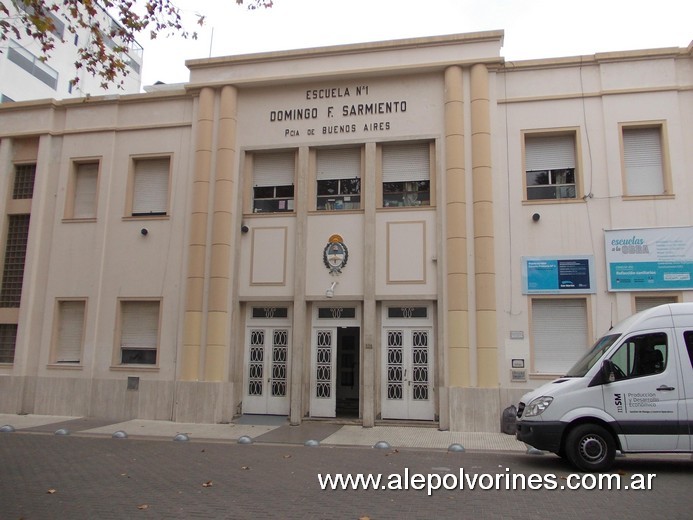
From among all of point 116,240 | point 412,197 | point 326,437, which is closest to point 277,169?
point 412,197

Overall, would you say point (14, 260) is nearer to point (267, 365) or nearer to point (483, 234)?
point (267, 365)

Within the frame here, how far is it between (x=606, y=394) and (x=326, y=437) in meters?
5.69

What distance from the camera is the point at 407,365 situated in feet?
44.5

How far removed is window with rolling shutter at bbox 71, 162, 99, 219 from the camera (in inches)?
627

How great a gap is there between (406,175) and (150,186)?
682 cm

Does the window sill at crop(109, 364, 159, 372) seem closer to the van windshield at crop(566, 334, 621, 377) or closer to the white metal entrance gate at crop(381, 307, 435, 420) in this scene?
the white metal entrance gate at crop(381, 307, 435, 420)

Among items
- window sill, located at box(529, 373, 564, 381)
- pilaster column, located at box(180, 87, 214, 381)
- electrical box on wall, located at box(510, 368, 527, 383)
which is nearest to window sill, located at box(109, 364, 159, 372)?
pilaster column, located at box(180, 87, 214, 381)

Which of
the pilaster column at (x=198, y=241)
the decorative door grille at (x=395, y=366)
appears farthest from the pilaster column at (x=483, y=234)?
the pilaster column at (x=198, y=241)

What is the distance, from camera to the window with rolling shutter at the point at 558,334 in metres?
12.9

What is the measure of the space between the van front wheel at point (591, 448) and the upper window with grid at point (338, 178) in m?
8.04

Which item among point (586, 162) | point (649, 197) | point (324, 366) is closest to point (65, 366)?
point (324, 366)

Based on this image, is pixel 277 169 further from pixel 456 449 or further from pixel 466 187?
pixel 456 449

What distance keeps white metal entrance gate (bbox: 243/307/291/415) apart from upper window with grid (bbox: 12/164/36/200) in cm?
758

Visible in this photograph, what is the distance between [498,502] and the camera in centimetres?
650
